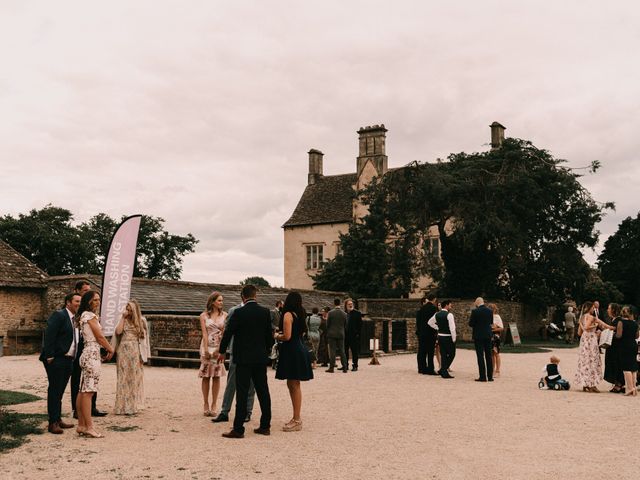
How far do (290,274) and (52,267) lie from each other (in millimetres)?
18480

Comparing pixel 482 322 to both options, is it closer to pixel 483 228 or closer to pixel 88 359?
pixel 88 359

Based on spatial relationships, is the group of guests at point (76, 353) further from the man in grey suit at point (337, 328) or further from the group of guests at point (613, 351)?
the group of guests at point (613, 351)

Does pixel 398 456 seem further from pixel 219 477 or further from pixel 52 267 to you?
pixel 52 267

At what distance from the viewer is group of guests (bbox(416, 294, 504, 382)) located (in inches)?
616

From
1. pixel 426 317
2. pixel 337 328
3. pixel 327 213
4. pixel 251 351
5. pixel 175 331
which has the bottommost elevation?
pixel 251 351

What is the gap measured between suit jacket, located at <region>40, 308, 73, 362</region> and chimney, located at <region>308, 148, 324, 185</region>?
4866cm

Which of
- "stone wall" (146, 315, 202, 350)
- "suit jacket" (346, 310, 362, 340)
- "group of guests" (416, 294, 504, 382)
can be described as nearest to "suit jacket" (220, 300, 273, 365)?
"group of guests" (416, 294, 504, 382)

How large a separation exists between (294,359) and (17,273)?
20.7 metres

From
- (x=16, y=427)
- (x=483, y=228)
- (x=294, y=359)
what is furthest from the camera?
(x=483, y=228)

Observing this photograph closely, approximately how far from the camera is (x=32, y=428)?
8.70 meters

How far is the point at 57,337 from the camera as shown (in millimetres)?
8617

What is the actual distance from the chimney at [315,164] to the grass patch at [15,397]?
4548 centimetres

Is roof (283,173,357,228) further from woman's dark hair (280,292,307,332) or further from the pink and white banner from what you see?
woman's dark hair (280,292,307,332)

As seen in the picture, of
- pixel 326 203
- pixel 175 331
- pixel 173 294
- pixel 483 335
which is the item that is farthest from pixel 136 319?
pixel 326 203
